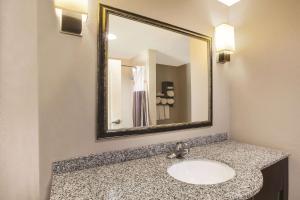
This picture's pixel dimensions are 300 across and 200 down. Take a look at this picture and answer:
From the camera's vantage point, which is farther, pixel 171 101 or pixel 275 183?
pixel 171 101

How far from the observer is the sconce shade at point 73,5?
0.86 meters

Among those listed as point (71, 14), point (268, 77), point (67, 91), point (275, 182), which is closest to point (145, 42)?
point (71, 14)

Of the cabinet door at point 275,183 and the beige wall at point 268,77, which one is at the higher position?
the beige wall at point 268,77

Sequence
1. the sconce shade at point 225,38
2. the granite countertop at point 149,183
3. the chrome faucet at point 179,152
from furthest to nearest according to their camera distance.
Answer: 1. the sconce shade at point 225,38
2. the chrome faucet at point 179,152
3. the granite countertop at point 149,183

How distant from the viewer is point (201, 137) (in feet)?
4.78

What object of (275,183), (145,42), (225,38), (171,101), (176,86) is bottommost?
(275,183)

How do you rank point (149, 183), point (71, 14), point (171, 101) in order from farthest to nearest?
point (171, 101) < point (71, 14) < point (149, 183)

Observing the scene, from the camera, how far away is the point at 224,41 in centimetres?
151

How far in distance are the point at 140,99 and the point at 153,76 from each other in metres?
0.19

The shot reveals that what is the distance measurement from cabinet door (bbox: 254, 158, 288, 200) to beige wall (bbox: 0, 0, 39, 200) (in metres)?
1.20

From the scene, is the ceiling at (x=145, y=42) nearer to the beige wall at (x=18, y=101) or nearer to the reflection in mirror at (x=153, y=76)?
the reflection in mirror at (x=153, y=76)

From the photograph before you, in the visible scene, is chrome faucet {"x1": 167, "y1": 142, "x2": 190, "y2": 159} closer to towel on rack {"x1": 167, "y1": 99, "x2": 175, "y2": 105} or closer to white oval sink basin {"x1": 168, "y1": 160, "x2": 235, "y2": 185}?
white oval sink basin {"x1": 168, "y1": 160, "x2": 235, "y2": 185}

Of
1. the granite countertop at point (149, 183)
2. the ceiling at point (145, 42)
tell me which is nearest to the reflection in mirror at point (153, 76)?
the ceiling at point (145, 42)

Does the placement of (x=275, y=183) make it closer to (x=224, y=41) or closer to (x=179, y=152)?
(x=179, y=152)
